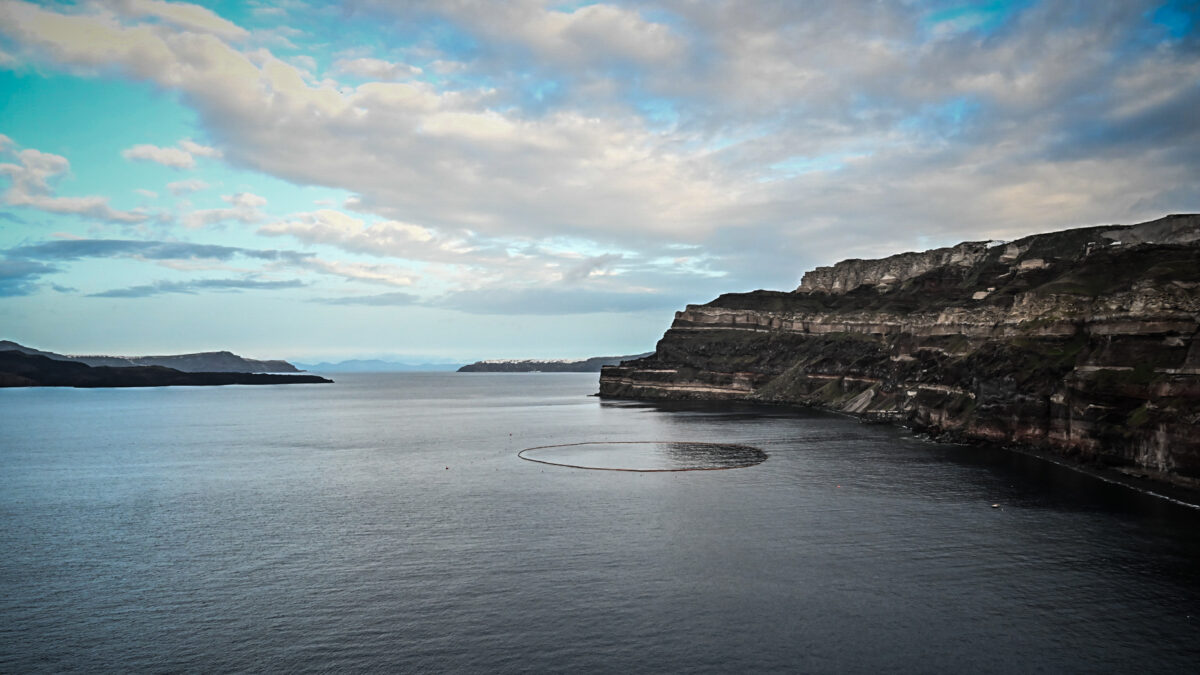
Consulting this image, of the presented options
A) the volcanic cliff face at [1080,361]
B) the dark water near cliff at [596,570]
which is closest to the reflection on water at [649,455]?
the dark water near cliff at [596,570]

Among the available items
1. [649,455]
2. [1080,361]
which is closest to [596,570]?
[649,455]

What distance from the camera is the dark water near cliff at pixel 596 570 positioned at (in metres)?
35.1

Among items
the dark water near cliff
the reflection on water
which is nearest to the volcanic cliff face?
the dark water near cliff

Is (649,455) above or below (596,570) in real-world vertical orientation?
below

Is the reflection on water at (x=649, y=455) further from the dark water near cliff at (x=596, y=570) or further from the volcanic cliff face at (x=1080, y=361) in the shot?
the volcanic cliff face at (x=1080, y=361)

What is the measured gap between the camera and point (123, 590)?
144 ft

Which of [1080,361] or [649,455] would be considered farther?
[649,455]

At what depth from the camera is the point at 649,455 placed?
361 ft

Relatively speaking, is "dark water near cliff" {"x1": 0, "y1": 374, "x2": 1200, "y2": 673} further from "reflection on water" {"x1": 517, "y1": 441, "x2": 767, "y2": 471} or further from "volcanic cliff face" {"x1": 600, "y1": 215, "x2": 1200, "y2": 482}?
"volcanic cliff face" {"x1": 600, "y1": 215, "x2": 1200, "y2": 482}

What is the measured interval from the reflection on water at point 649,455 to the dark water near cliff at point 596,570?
7.22 metres

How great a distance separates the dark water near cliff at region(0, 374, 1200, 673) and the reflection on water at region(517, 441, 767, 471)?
7.22m

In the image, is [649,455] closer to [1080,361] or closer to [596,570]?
[1080,361]

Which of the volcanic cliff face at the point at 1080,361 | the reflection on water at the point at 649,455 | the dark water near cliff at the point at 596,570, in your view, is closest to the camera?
the dark water near cliff at the point at 596,570

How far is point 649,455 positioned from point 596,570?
6328cm
